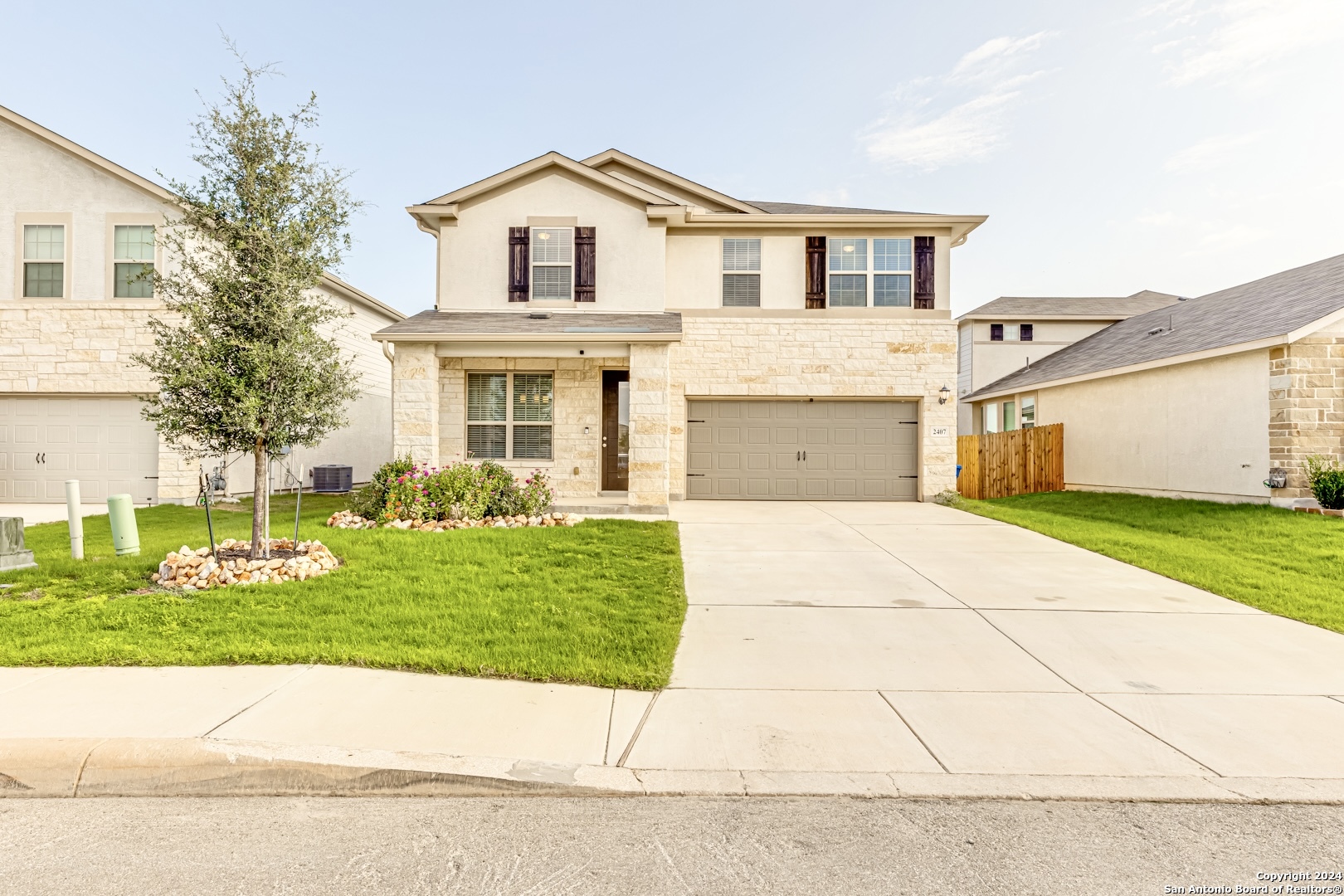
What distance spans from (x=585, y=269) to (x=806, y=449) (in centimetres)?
636

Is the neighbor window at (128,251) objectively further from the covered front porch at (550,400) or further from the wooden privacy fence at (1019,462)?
the wooden privacy fence at (1019,462)

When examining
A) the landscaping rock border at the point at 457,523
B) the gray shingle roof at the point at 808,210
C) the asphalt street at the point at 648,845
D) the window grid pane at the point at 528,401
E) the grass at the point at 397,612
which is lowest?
the asphalt street at the point at 648,845

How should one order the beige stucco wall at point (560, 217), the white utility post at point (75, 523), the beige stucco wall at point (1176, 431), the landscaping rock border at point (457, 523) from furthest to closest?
the beige stucco wall at point (560, 217) → the beige stucco wall at point (1176, 431) → the landscaping rock border at point (457, 523) → the white utility post at point (75, 523)

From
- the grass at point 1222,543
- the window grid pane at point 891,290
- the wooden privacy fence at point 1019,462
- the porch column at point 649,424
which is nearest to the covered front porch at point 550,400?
the porch column at point 649,424

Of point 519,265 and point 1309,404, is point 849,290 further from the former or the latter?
point 1309,404

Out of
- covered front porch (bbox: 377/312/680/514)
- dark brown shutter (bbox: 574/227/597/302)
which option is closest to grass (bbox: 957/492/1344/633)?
covered front porch (bbox: 377/312/680/514)

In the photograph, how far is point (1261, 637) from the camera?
18.3ft

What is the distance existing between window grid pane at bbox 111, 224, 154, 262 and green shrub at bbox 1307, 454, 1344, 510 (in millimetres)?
23148

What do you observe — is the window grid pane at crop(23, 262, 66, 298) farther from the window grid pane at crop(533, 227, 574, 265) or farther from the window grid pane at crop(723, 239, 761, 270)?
the window grid pane at crop(723, 239, 761, 270)

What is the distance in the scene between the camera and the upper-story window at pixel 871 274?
14.9 m

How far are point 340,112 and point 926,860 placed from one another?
8.93m

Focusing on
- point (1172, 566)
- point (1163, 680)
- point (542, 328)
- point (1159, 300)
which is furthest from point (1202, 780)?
point (1159, 300)

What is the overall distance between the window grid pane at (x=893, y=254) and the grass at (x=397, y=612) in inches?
378

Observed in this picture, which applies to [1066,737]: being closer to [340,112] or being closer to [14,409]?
[340,112]
